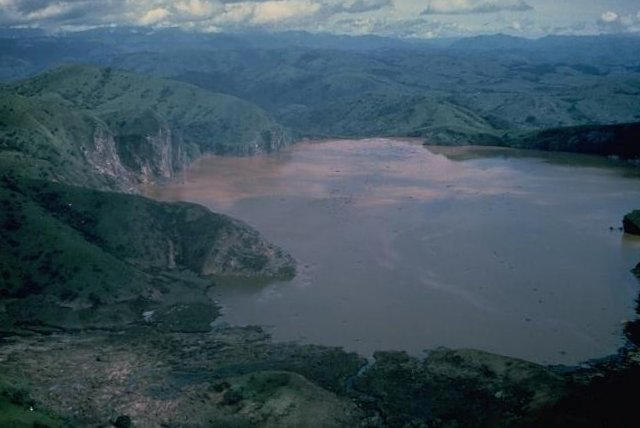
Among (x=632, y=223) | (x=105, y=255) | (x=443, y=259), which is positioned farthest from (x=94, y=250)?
(x=632, y=223)

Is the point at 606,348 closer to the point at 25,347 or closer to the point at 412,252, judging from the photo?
the point at 412,252

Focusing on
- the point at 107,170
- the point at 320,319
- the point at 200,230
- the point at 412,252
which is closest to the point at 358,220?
the point at 412,252

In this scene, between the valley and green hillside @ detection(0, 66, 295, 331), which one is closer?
the valley

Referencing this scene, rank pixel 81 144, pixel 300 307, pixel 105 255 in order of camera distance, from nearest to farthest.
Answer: pixel 300 307 → pixel 105 255 → pixel 81 144

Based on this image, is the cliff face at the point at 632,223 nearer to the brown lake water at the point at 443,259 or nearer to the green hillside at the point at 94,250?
the brown lake water at the point at 443,259

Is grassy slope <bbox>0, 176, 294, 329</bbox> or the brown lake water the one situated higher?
grassy slope <bbox>0, 176, 294, 329</bbox>

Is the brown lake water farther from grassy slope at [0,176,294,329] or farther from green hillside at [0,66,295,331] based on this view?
grassy slope at [0,176,294,329]

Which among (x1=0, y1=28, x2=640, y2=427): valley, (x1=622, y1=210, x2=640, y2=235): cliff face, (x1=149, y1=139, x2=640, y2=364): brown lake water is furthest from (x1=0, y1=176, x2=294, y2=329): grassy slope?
(x1=622, y1=210, x2=640, y2=235): cliff face

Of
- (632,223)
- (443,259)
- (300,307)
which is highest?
(632,223)

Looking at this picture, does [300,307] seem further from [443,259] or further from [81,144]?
[81,144]
